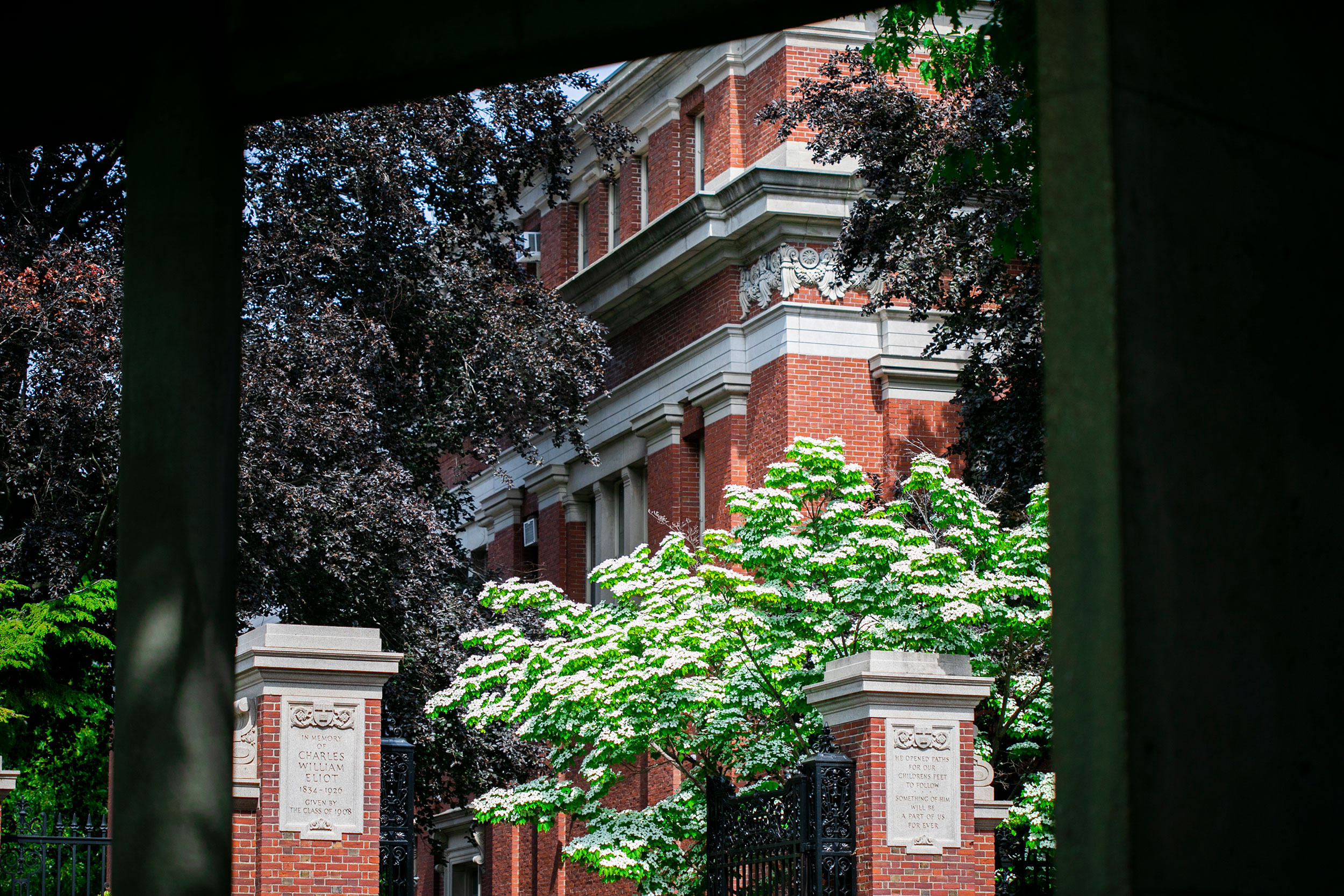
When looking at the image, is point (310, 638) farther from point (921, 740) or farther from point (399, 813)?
point (921, 740)

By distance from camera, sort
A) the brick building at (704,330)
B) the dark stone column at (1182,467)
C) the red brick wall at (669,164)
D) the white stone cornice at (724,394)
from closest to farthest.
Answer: the dark stone column at (1182,467) → the brick building at (704,330) → the white stone cornice at (724,394) → the red brick wall at (669,164)

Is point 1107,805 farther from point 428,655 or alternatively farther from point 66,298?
point 428,655

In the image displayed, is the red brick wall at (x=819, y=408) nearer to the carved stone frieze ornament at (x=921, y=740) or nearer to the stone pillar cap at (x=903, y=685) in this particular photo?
the stone pillar cap at (x=903, y=685)

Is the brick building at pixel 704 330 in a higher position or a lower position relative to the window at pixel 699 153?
lower

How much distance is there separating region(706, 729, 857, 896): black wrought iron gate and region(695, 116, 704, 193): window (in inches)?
651

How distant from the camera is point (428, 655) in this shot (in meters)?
22.5

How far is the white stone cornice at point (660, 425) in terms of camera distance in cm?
3047

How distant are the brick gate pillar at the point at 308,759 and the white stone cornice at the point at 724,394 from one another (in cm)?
1549

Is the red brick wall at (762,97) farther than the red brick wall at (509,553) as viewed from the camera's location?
No

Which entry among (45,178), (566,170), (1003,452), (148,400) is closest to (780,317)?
(566,170)

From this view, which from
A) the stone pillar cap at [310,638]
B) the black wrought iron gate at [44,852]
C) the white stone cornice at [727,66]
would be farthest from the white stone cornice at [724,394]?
the stone pillar cap at [310,638]

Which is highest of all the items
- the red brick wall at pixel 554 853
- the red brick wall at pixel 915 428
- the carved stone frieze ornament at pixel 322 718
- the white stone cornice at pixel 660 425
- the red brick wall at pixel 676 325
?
the red brick wall at pixel 676 325

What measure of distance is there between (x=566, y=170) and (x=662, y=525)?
6670 millimetres

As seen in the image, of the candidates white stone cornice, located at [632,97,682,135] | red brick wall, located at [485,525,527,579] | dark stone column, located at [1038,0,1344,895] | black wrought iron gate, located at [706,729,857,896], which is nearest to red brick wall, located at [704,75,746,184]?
white stone cornice, located at [632,97,682,135]
